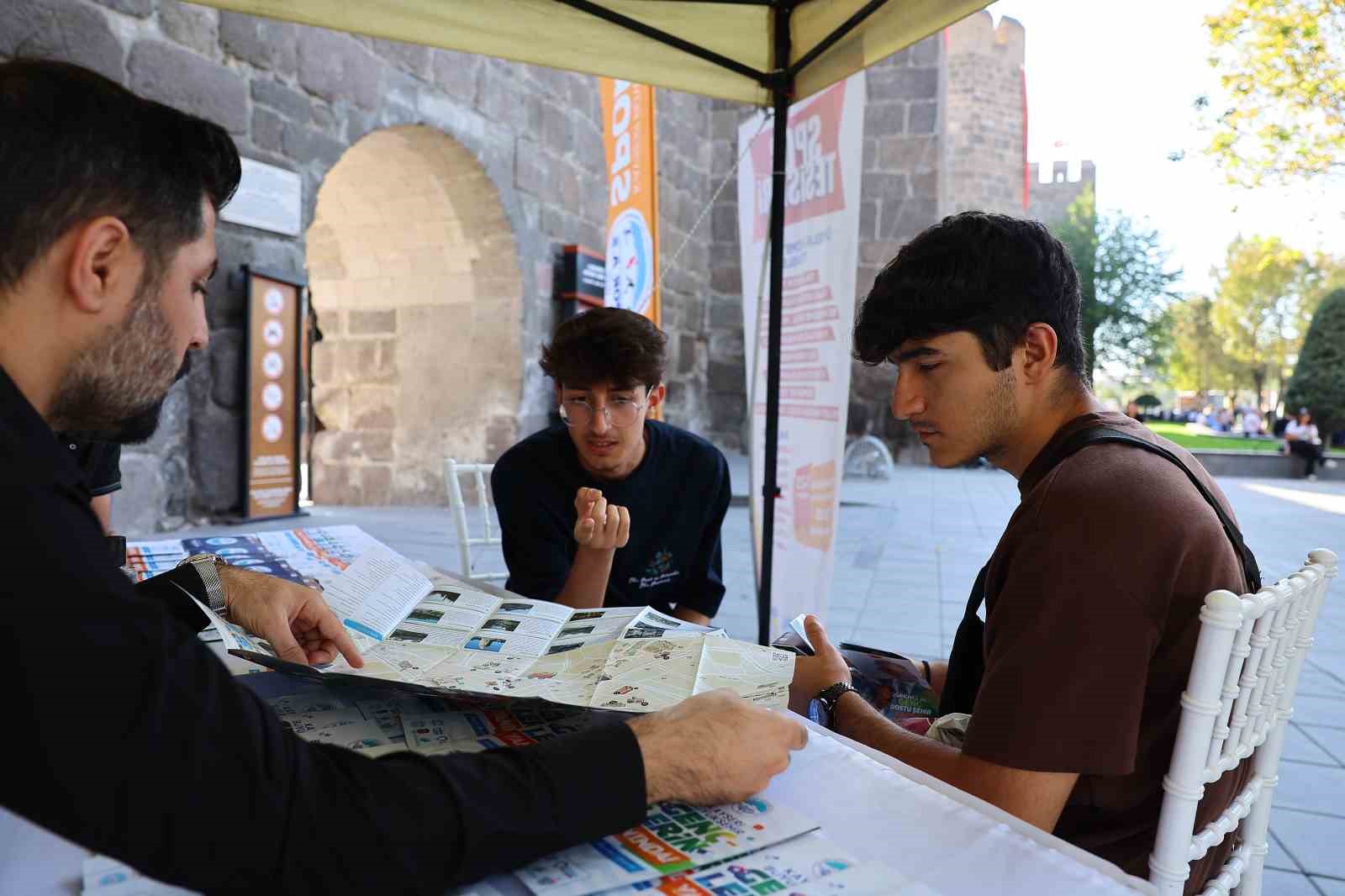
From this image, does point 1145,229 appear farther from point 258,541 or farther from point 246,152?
point 258,541

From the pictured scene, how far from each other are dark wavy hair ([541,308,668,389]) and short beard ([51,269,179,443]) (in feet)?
4.47

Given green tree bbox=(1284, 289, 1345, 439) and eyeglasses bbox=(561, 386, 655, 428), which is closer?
eyeglasses bbox=(561, 386, 655, 428)

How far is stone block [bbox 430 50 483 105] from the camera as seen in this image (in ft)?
20.6

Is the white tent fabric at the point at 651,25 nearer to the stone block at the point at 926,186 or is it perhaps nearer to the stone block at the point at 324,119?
the stone block at the point at 324,119

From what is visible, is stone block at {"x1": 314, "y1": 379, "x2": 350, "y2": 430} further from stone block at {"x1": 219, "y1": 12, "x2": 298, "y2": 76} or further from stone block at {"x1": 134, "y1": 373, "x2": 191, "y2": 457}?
stone block at {"x1": 219, "y1": 12, "x2": 298, "y2": 76}

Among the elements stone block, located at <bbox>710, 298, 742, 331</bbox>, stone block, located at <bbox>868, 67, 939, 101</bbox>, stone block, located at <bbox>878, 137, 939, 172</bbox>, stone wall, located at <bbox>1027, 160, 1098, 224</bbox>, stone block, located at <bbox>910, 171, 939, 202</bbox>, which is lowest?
stone block, located at <bbox>710, 298, 742, 331</bbox>

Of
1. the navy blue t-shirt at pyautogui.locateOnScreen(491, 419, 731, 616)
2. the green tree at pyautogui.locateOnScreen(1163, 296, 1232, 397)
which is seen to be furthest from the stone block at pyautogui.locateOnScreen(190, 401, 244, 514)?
the green tree at pyautogui.locateOnScreen(1163, 296, 1232, 397)

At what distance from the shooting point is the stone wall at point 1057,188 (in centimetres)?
3562

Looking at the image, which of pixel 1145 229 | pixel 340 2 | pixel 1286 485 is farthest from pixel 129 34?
pixel 1145 229

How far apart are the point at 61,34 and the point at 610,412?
3363mm

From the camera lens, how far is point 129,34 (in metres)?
4.13

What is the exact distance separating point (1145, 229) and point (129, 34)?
80.7 ft

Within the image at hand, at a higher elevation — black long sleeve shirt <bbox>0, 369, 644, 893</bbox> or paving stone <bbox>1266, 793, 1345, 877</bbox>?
black long sleeve shirt <bbox>0, 369, 644, 893</bbox>

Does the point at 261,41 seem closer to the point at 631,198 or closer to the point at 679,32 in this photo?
the point at 631,198
